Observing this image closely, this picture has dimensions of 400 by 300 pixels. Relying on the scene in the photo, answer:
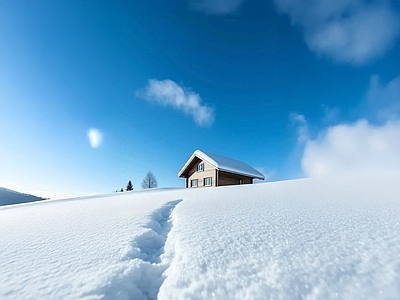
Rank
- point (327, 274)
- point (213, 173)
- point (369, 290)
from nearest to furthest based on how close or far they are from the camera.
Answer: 1. point (369, 290)
2. point (327, 274)
3. point (213, 173)

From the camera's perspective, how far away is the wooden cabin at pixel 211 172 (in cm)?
1310

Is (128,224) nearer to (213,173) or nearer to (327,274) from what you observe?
(327,274)

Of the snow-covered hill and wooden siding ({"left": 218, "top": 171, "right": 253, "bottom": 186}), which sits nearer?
the snow-covered hill

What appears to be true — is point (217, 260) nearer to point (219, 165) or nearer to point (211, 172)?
point (219, 165)

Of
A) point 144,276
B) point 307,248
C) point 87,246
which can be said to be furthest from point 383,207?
point 87,246

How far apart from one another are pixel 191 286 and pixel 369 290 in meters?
1.00

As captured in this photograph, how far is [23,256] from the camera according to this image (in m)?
1.64

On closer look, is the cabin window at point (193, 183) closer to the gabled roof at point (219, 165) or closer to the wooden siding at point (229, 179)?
the gabled roof at point (219, 165)

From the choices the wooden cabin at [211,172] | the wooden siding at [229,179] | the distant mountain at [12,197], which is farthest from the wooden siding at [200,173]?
the distant mountain at [12,197]

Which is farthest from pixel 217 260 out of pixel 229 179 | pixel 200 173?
pixel 200 173

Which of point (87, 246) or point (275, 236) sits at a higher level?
point (275, 236)

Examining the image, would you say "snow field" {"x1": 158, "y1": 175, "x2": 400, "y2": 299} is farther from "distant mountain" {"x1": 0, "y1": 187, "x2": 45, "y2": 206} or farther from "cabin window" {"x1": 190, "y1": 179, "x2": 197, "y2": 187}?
"distant mountain" {"x1": 0, "y1": 187, "x2": 45, "y2": 206}

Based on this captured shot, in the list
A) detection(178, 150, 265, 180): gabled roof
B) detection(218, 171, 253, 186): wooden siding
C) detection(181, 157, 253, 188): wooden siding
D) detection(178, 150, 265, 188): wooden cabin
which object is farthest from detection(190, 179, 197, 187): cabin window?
detection(218, 171, 253, 186): wooden siding

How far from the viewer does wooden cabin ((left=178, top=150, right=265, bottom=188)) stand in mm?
13102
